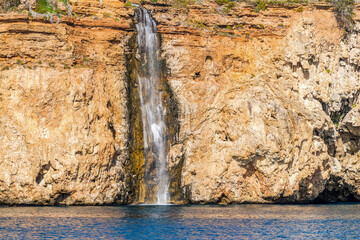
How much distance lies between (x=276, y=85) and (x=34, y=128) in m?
24.4

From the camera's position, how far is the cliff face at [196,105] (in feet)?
183

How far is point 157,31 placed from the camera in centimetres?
6556

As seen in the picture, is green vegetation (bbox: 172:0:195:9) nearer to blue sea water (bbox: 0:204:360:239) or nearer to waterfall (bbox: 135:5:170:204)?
waterfall (bbox: 135:5:170:204)

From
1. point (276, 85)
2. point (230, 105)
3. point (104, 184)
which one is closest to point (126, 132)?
point (104, 184)

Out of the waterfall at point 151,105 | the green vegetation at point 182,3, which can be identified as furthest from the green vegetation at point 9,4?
the green vegetation at point 182,3

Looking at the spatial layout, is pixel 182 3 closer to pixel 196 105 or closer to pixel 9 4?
pixel 196 105

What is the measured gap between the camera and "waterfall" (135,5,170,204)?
6109cm

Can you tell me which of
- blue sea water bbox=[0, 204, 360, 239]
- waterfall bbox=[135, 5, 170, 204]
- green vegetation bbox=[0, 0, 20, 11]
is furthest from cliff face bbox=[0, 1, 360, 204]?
blue sea water bbox=[0, 204, 360, 239]

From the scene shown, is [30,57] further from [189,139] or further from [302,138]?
[302,138]

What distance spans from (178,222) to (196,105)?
1983cm

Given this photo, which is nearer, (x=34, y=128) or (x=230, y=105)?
(x=34, y=128)

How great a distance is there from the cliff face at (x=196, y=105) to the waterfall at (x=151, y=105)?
1.01 metres

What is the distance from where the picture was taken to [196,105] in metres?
63.9

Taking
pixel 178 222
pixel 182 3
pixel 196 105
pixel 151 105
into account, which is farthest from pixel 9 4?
pixel 178 222
